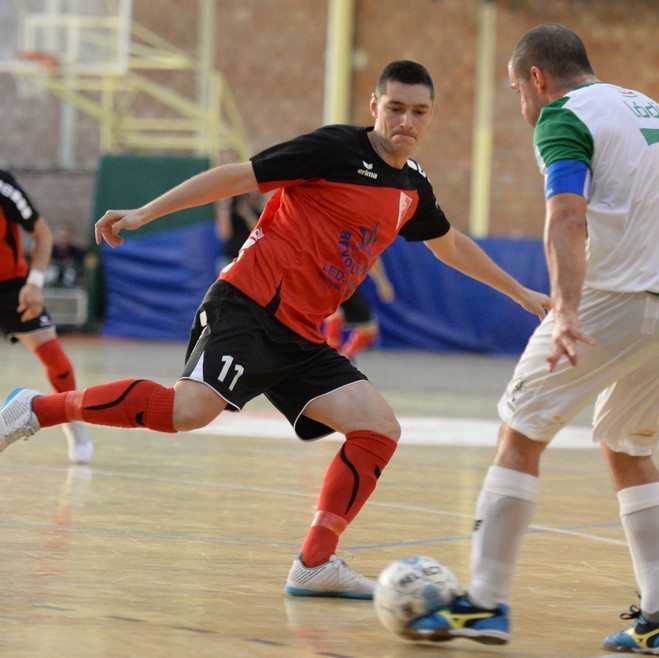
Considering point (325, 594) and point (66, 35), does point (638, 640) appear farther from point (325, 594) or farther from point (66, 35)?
point (66, 35)

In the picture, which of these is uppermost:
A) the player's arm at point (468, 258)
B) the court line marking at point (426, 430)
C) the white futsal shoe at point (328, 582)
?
the player's arm at point (468, 258)

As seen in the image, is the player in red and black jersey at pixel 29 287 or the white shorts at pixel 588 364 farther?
the player in red and black jersey at pixel 29 287

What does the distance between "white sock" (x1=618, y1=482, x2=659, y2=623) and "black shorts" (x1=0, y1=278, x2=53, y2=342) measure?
414cm

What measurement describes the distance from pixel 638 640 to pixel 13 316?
4395 millimetres

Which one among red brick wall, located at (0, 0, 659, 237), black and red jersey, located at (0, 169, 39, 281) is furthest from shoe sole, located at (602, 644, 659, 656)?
red brick wall, located at (0, 0, 659, 237)

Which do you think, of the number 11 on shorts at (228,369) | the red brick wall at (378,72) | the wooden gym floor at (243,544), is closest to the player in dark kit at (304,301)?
the number 11 on shorts at (228,369)

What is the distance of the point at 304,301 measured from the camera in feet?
15.1

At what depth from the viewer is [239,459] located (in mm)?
7668

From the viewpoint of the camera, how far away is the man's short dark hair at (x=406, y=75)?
457cm

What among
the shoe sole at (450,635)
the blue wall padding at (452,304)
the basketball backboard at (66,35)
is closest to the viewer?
the shoe sole at (450,635)

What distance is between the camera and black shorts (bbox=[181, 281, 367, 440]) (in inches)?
175

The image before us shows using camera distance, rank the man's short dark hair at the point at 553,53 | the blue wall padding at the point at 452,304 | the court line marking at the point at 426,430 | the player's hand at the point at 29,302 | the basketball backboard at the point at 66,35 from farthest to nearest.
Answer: the blue wall padding at the point at 452,304, the basketball backboard at the point at 66,35, the court line marking at the point at 426,430, the player's hand at the point at 29,302, the man's short dark hair at the point at 553,53

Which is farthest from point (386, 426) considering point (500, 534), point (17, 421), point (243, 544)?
point (17, 421)

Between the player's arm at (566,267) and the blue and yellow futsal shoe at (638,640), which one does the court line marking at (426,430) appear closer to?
the blue and yellow futsal shoe at (638,640)
